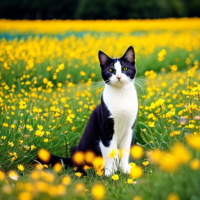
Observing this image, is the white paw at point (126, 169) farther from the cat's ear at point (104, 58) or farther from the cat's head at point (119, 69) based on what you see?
the cat's ear at point (104, 58)

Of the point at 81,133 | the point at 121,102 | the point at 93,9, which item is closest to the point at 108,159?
the point at 121,102

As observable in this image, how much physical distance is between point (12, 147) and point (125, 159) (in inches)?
40.3

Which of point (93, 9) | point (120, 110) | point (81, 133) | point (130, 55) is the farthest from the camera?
point (93, 9)

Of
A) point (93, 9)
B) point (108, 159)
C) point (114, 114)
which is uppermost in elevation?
point (93, 9)

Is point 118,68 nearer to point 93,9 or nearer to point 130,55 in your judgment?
point 130,55

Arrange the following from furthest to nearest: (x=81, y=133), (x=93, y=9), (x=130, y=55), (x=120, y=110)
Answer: (x=93, y=9), (x=81, y=133), (x=130, y=55), (x=120, y=110)

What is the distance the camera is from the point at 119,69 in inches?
106

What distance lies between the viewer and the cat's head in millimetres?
2637

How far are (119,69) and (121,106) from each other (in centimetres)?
34

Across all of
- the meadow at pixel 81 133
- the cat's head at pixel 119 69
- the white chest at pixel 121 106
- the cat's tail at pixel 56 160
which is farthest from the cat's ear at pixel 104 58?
the cat's tail at pixel 56 160

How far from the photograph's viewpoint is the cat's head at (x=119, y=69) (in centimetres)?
264

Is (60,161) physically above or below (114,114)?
below

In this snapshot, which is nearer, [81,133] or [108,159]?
[108,159]

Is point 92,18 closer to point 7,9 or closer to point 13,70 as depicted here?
point 7,9
